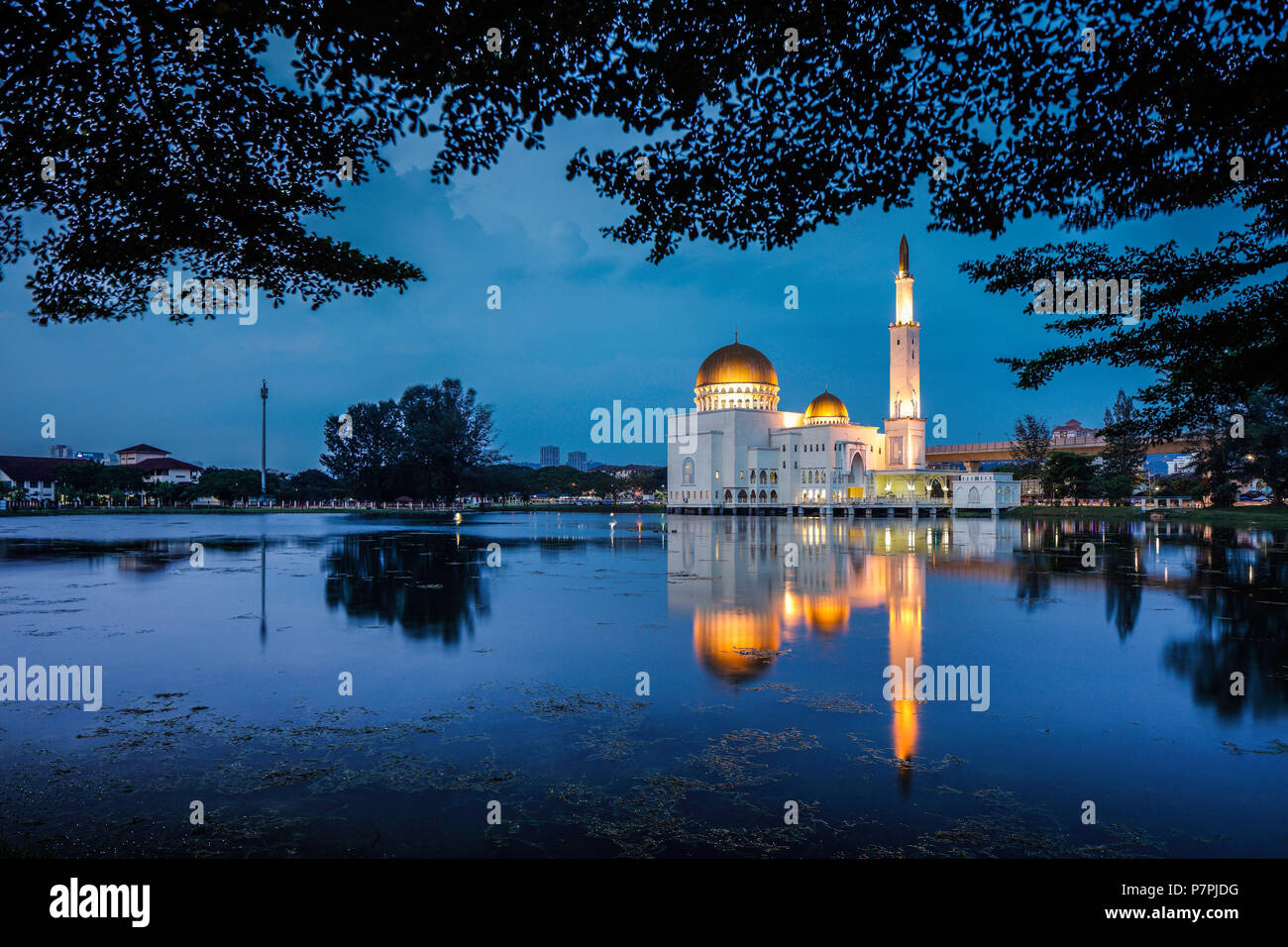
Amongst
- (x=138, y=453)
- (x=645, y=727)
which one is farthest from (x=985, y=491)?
(x=138, y=453)

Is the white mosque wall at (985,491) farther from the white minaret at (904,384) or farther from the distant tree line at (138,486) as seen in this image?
the distant tree line at (138,486)

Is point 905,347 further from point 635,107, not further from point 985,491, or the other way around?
point 635,107

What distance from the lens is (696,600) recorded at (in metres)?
14.4

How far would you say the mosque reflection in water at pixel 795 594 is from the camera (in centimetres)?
939

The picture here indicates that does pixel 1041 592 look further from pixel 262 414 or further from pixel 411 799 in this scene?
pixel 262 414

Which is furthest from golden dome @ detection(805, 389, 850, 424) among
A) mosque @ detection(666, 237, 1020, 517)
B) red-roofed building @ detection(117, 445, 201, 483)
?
red-roofed building @ detection(117, 445, 201, 483)

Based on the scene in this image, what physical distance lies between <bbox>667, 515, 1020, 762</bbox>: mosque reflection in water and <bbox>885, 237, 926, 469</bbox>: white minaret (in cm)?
6071

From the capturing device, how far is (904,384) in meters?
88.7

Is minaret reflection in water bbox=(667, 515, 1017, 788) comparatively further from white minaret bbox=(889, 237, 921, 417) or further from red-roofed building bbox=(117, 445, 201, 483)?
red-roofed building bbox=(117, 445, 201, 483)

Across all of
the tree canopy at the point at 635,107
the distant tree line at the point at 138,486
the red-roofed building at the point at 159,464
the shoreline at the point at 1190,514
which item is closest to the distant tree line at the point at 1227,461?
the shoreline at the point at 1190,514

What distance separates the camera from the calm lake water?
14.7 feet

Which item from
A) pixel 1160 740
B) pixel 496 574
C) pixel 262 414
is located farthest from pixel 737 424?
pixel 1160 740

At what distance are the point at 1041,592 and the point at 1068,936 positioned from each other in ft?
46.3

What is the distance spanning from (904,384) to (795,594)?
79869 mm
